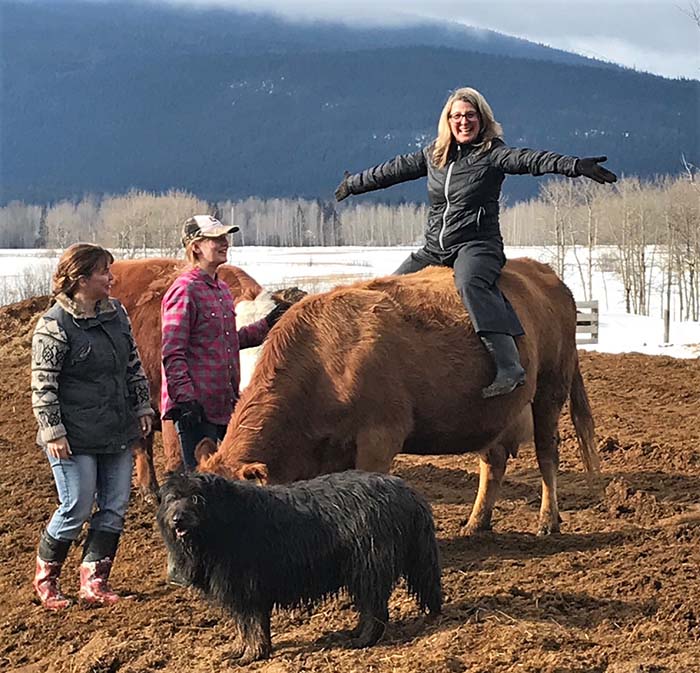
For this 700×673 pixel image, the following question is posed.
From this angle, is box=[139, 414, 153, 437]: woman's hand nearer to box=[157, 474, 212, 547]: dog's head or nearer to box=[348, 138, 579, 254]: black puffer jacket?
box=[157, 474, 212, 547]: dog's head

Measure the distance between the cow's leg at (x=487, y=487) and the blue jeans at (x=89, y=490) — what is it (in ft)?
7.76

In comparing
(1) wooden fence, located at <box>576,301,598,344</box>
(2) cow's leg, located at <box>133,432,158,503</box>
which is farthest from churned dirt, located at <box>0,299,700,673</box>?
(1) wooden fence, located at <box>576,301,598,344</box>

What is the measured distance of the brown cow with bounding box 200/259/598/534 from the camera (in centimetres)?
518

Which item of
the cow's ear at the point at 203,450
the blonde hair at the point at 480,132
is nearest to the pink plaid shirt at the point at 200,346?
the cow's ear at the point at 203,450

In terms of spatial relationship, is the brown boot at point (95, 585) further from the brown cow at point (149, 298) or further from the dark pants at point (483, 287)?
the dark pants at point (483, 287)

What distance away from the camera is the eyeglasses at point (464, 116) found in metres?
5.89

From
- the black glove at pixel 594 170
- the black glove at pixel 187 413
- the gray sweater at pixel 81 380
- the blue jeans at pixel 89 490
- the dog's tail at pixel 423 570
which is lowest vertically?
the dog's tail at pixel 423 570

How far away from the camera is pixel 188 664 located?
409cm

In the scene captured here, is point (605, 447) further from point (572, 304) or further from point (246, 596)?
point (246, 596)

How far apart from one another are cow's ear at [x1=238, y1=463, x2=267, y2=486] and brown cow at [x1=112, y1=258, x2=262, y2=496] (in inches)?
118

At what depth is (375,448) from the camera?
17.6 feet

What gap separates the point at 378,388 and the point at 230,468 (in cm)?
107

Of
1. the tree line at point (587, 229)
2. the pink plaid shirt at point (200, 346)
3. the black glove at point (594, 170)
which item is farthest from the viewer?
the tree line at point (587, 229)

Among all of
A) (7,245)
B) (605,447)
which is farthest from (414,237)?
(605,447)
